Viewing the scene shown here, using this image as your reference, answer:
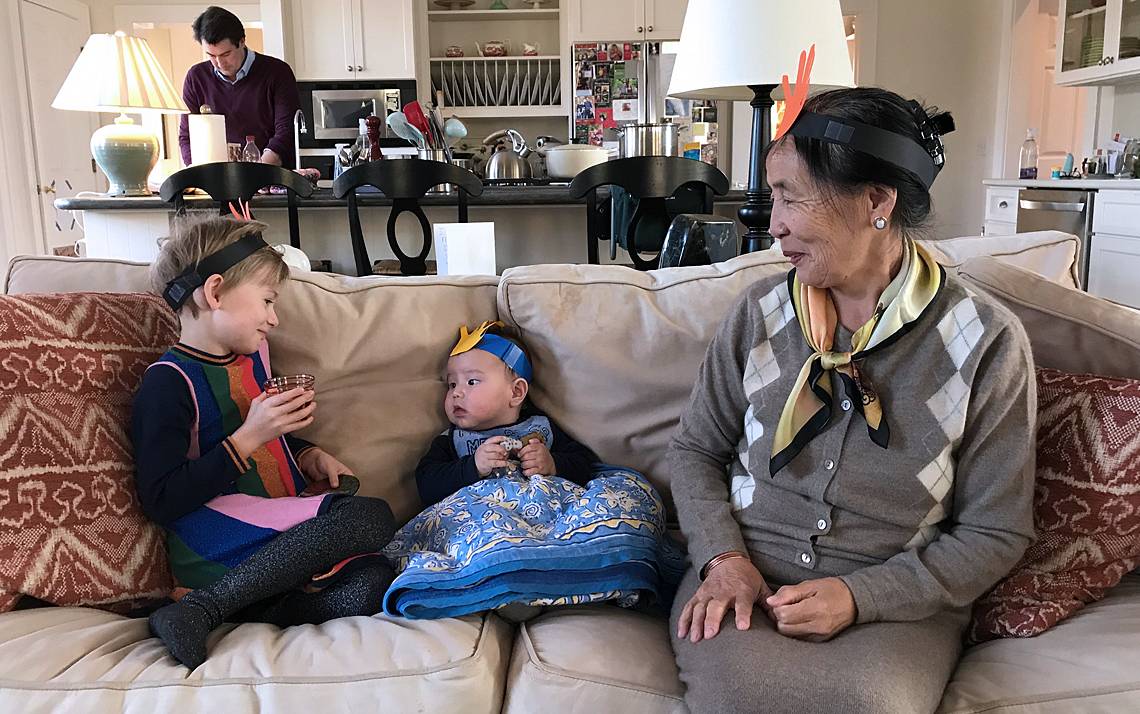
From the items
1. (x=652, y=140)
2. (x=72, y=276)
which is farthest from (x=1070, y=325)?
(x=652, y=140)

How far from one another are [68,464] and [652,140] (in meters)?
2.55

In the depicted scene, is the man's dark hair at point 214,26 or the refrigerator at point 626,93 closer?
the man's dark hair at point 214,26

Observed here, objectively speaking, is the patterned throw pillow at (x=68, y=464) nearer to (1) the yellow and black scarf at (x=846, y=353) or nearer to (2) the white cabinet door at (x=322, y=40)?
(1) the yellow and black scarf at (x=846, y=353)

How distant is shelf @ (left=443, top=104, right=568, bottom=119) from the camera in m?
6.85

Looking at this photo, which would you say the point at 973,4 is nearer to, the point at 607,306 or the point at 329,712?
the point at 607,306

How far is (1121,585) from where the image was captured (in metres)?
1.36

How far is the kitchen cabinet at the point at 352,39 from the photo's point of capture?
21.3 ft

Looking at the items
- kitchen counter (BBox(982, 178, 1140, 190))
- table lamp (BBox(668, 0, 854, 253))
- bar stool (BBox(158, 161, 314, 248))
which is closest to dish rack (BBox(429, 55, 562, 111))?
kitchen counter (BBox(982, 178, 1140, 190))

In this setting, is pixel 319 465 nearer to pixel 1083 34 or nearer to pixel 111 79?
pixel 111 79

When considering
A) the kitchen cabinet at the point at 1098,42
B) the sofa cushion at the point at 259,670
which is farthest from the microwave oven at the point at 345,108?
the sofa cushion at the point at 259,670

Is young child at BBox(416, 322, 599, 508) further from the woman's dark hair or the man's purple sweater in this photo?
the man's purple sweater

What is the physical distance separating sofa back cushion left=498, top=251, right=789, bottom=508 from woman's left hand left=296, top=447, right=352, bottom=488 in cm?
38

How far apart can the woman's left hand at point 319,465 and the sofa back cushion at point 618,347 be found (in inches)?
15.1

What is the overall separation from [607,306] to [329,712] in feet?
2.80
